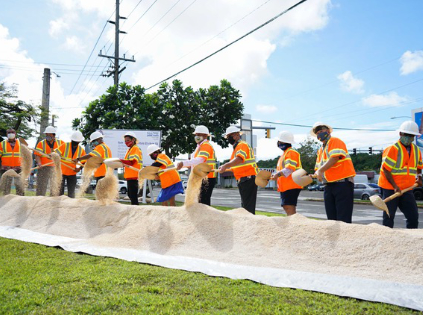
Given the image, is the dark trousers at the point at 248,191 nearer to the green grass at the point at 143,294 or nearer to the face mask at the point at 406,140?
the face mask at the point at 406,140

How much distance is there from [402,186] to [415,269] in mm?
1658

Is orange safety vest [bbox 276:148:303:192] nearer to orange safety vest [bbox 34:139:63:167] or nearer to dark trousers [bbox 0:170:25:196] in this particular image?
orange safety vest [bbox 34:139:63:167]

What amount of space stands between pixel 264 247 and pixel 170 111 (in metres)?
13.7

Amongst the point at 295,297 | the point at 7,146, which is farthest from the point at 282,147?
the point at 7,146

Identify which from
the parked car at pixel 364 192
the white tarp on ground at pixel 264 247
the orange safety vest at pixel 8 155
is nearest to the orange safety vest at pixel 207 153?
the white tarp on ground at pixel 264 247

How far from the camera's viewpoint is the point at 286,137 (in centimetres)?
570

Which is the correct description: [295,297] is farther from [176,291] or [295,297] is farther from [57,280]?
[57,280]

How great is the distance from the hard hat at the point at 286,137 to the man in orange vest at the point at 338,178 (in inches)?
35.4

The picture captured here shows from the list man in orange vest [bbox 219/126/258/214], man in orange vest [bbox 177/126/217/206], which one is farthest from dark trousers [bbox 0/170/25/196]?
man in orange vest [bbox 219/126/258/214]

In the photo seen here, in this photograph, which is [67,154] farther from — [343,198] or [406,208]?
[406,208]

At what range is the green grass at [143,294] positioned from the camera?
2654 millimetres

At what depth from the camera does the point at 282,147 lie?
5750 millimetres

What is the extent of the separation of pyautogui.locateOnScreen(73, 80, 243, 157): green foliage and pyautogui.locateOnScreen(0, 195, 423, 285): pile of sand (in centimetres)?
1077

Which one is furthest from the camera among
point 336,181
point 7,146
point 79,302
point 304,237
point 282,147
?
point 7,146
